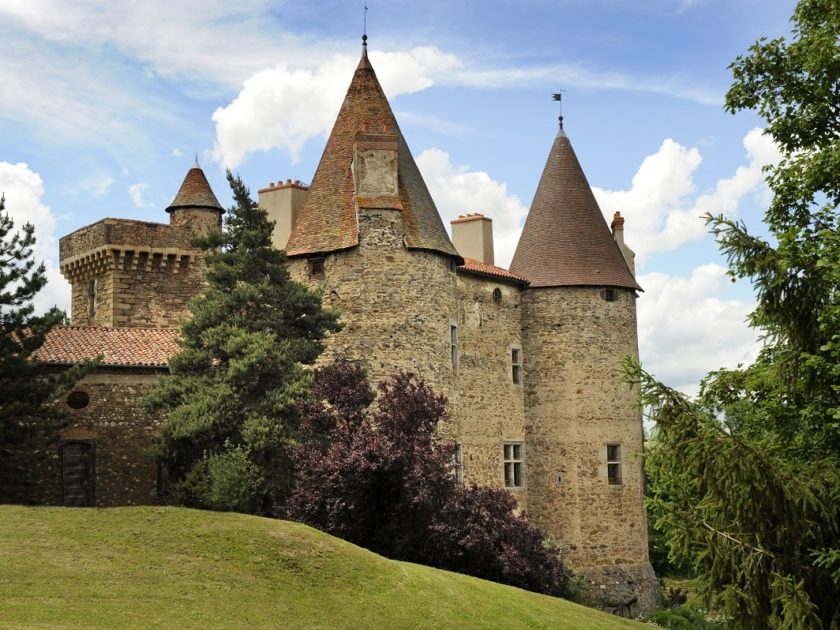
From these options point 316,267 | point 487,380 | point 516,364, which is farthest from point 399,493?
point 516,364

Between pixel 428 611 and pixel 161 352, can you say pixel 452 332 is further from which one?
pixel 428 611

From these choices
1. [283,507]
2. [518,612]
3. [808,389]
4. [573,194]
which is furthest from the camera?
[573,194]

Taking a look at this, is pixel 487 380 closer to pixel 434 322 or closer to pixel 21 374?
pixel 434 322

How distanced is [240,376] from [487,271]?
10.5m

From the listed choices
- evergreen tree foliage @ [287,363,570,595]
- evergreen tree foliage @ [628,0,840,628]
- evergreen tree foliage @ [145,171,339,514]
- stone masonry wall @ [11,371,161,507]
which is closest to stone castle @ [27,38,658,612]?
stone masonry wall @ [11,371,161,507]

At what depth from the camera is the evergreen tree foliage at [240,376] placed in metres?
23.9

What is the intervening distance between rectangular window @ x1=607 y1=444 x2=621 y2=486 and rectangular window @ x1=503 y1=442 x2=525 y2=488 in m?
2.79

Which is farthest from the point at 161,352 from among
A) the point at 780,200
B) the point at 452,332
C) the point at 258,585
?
the point at 780,200

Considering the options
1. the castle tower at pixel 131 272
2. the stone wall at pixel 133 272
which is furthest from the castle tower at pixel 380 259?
the stone wall at pixel 133 272

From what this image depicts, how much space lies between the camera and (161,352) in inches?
1123

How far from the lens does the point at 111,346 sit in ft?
92.1

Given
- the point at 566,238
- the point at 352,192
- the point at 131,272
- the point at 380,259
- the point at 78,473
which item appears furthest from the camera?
the point at 131,272

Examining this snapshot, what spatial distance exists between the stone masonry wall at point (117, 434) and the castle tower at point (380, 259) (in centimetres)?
518

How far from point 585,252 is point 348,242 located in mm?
9553
